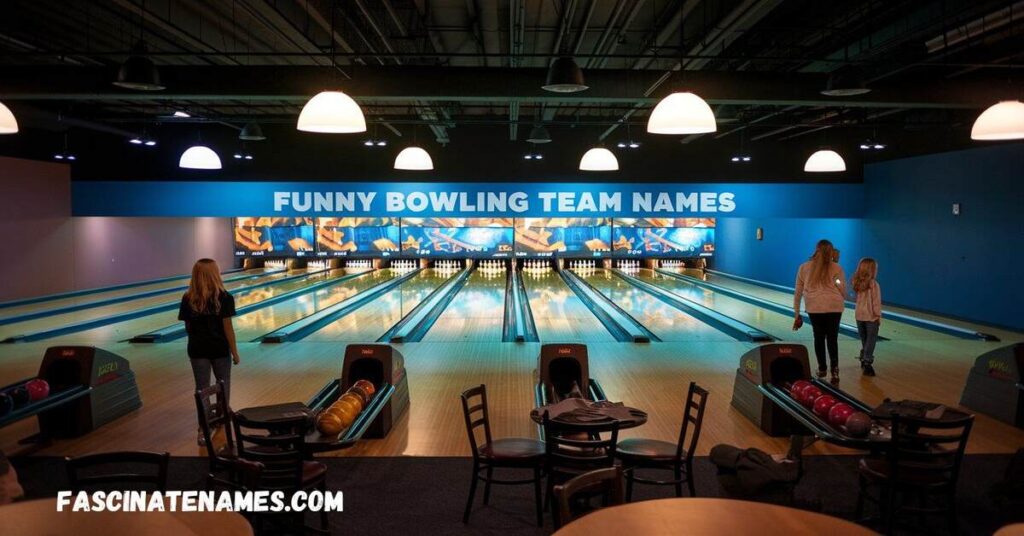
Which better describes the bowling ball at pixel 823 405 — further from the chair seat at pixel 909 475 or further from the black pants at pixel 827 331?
the black pants at pixel 827 331

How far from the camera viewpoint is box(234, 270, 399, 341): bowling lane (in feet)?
29.2

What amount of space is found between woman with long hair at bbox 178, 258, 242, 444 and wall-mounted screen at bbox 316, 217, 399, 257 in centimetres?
883

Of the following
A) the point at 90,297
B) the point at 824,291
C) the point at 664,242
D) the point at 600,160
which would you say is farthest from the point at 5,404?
the point at 664,242

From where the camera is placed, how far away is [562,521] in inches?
75.4

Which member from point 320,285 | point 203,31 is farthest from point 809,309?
point 320,285

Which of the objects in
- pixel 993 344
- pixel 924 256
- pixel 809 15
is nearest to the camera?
pixel 809 15

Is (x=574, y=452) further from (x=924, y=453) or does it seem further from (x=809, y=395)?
(x=809, y=395)

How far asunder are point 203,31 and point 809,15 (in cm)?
536

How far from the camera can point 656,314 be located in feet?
32.8

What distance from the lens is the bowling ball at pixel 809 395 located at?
3945mm

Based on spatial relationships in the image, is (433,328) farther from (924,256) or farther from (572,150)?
(924,256)

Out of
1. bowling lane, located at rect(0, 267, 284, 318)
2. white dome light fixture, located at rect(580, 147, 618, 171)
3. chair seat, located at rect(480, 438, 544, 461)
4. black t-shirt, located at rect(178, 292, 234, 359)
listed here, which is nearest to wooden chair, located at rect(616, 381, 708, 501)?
chair seat, located at rect(480, 438, 544, 461)

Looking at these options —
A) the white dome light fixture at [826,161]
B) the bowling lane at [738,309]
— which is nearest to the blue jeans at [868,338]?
the white dome light fixture at [826,161]

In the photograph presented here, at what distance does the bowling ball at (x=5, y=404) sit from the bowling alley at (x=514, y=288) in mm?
62
